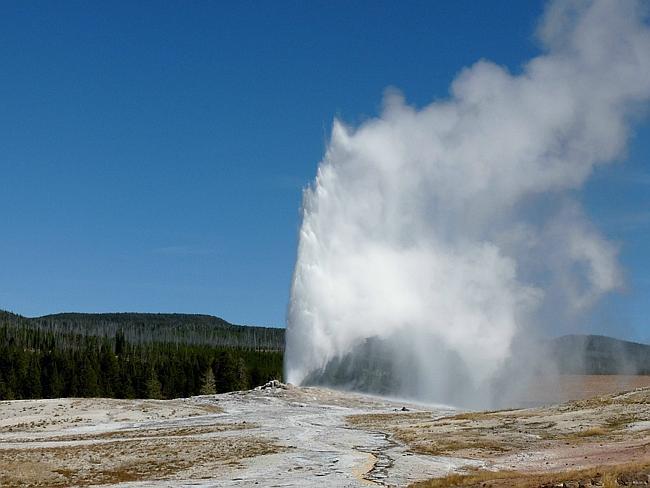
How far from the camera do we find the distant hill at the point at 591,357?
133375mm

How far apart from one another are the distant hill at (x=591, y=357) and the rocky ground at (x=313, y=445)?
60.8 meters

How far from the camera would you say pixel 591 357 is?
174375 millimetres

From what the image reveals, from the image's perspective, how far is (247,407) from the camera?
82625 millimetres

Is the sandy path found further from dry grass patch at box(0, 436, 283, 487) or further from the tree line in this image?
the tree line

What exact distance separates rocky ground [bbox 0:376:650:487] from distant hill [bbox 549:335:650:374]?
199 feet

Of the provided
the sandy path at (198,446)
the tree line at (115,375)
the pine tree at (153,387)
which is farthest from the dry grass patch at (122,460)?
the tree line at (115,375)

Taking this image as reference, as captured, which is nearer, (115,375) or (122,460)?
(122,460)

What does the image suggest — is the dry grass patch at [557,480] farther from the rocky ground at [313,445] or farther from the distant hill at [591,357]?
the distant hill at [591,357]

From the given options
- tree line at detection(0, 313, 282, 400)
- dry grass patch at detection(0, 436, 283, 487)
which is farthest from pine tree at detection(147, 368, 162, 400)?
dry grass patch at detection(0, 436, 283, 487)

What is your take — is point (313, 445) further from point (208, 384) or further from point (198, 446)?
point (208, 384)

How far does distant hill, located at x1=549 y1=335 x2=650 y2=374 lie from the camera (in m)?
133

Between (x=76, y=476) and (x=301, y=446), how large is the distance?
15259 mm

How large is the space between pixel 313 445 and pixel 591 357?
13919cm

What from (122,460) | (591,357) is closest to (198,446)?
(122,460)
